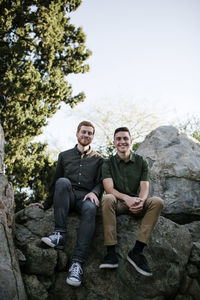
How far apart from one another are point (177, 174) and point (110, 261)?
231 centimetres

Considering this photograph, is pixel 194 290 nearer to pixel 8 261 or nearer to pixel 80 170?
pixel 80 170

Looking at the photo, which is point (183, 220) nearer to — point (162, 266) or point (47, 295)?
point (162, 266)

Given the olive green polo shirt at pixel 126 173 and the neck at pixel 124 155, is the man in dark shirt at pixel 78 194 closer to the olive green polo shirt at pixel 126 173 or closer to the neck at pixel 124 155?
the olive green polo shirt at pixel 126 173

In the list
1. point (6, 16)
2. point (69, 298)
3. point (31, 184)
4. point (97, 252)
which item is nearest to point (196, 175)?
point (97, 252)

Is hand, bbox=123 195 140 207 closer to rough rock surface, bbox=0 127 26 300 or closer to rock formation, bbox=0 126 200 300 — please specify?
rock formation, bbox=0 126 200 300

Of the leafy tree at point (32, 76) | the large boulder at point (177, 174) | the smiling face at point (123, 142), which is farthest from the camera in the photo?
the leafy tree at point (32, 76)

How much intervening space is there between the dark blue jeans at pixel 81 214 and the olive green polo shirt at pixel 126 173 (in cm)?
48

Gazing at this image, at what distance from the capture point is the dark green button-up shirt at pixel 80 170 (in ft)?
11.1

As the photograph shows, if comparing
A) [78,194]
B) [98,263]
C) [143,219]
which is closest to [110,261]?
[98,263]

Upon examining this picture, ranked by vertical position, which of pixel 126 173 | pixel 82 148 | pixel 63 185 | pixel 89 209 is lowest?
pixel 89 209

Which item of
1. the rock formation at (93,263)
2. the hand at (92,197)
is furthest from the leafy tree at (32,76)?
the hand at (92,197)

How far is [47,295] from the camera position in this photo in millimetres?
2742

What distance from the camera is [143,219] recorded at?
296 centimetres

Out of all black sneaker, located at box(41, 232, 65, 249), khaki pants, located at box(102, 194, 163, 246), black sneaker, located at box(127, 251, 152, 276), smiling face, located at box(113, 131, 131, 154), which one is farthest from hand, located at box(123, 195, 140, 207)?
black sneaker, located at box(41, 232, 65, 249)
